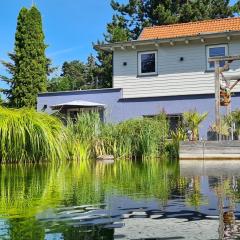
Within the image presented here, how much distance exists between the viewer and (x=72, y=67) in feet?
241

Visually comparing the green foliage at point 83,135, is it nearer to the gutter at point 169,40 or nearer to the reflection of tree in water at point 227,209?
the gutter at point 169,40

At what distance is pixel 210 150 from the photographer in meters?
16.3

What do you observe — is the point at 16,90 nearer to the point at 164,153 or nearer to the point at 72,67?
the point at 164,153

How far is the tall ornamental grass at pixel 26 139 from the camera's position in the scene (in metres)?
15.7

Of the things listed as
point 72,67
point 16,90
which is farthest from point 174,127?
point 72,67

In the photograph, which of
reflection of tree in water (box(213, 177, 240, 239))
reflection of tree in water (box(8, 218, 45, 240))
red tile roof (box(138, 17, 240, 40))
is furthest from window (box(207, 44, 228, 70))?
reflection of tree in water (box(8, 218, 45, 240))

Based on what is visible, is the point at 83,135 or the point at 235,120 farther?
the point at 83,135

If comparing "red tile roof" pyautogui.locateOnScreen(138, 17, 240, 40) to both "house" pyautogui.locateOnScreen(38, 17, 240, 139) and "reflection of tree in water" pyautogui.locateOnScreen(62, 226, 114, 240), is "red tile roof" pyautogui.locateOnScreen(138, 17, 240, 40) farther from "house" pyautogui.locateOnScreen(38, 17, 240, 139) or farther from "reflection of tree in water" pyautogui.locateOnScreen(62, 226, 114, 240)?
"reflection of tree in water" pyautogui.locateOnScreen(62, 226, 114, 240)

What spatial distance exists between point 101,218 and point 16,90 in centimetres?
2390

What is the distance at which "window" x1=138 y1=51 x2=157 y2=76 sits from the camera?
77.5ft

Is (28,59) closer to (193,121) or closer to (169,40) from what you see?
(169,40)

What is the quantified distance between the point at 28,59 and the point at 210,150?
15.5 meters

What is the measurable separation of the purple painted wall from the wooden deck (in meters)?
4.75

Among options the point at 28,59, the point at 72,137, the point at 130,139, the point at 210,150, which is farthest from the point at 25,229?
the point at 28,59
